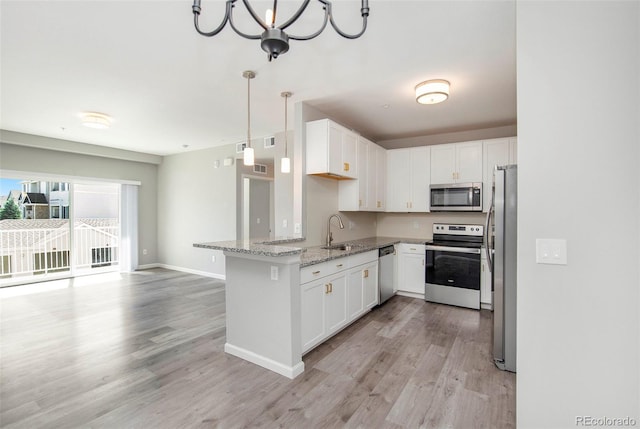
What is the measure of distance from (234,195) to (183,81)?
2.93m

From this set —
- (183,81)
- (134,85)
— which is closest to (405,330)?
(183,81)

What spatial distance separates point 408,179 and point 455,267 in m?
1.58

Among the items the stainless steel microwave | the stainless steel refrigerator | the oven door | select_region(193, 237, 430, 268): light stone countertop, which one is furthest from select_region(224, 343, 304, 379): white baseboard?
the stainless steel microwave

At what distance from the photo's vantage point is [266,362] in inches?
99.0

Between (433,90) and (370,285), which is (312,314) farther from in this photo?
(433,90)

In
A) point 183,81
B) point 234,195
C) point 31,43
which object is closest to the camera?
point 31,43

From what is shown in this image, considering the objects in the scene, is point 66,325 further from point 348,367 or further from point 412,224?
point 412,224

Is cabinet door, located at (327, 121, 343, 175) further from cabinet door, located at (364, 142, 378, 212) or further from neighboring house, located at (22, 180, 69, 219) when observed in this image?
neighboring house, located at (22, 180, 69, 219)

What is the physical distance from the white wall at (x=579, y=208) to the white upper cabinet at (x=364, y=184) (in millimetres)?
2658

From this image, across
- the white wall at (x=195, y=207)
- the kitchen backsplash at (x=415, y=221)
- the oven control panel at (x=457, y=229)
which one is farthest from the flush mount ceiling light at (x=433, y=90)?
the white wall at (x=195, y=207)

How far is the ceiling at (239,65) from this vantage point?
1.98 meters

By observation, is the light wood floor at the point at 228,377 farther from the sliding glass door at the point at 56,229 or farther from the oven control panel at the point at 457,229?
the sliding glass door at the point at 56,229

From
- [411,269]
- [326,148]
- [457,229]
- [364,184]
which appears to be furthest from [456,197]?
[326,148]

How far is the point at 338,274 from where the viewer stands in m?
3.06
